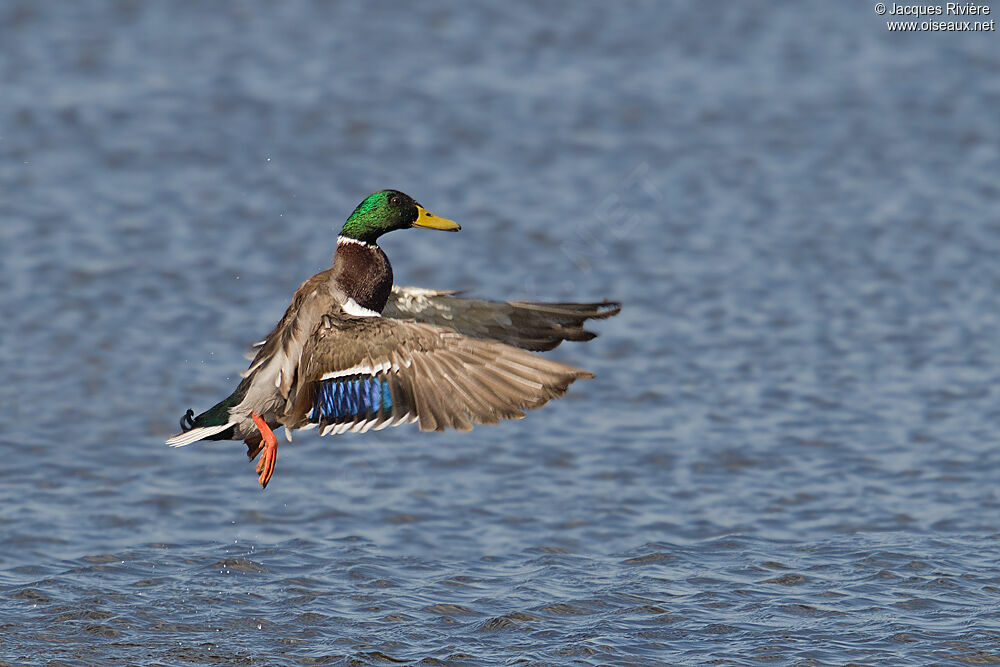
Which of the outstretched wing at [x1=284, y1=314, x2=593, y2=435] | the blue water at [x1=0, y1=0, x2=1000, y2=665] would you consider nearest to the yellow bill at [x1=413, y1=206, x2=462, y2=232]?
the outstretched wing at [x1=284, y1=314, x2=593, y2=435]

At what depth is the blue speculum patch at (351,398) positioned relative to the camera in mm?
6324

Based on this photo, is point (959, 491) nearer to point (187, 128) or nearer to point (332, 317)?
point (332, 317)

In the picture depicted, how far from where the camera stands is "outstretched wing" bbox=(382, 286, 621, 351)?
7207mm

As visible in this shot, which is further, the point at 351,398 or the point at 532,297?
the point at 532,297

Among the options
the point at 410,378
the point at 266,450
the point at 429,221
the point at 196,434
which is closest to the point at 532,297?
the point at 429,221

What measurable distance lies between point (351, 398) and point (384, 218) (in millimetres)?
1063

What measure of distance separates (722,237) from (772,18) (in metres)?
5.88

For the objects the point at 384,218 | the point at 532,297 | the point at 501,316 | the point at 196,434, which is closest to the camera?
the point at 196,434

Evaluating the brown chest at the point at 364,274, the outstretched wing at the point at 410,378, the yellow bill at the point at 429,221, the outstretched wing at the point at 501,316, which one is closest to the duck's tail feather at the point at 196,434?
the outstretched wing at the point at 410,378

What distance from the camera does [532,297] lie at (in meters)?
11.9

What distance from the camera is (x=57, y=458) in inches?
372

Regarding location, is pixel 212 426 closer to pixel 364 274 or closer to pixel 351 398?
pixel 351 398

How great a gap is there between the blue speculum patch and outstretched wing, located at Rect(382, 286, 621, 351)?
86 centimetres

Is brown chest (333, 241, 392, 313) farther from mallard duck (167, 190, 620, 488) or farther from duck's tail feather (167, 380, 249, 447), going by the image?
duck's tail feather (167, 380, 249, 447)
